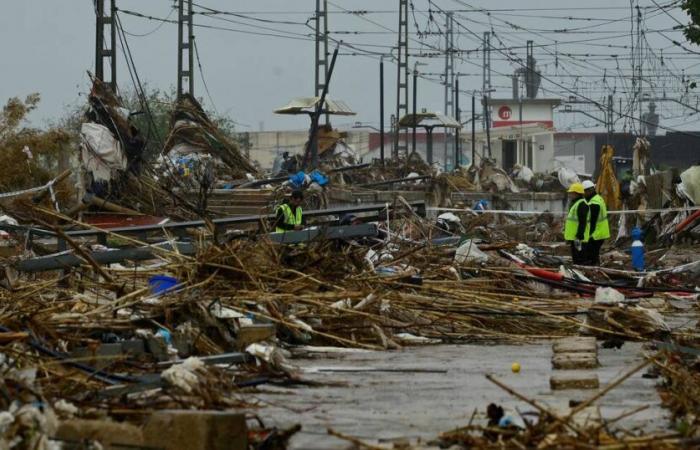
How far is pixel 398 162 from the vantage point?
55969mm

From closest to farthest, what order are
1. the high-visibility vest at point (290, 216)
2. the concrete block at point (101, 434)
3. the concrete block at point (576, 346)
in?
the concrete block at point (101, 434)
the concrete block at point (576, 346)
the high-visibility vest at point (290, 216)

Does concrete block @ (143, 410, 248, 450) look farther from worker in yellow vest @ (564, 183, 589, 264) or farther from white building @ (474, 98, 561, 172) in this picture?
white building @ (474, 98, 561, 172)

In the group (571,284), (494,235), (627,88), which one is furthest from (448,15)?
(571,284)

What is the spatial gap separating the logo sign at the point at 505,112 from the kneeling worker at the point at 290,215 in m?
115

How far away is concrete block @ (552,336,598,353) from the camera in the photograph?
1154 cm

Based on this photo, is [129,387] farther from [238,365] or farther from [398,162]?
[398,162]

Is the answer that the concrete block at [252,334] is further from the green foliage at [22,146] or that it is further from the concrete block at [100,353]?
the green foliage at [22,146]

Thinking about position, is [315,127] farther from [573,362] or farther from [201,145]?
[573,362]

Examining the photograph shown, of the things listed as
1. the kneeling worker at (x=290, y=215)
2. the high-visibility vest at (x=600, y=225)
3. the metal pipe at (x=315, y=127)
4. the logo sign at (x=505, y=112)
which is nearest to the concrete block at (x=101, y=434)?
the kneeling worker at (x=290, y=215)

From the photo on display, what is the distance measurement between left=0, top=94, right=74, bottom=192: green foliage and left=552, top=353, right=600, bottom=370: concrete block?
96.6ft

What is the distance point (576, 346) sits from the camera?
11.8 meters

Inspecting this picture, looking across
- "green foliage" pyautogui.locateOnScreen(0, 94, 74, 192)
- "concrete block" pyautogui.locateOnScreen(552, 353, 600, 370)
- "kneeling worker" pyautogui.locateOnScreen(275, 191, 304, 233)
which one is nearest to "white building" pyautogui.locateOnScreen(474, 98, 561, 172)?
"green foliage" pyautogui.locateOnScreen(0, 94, 74, 192)

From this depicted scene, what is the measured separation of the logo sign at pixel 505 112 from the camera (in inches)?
5295

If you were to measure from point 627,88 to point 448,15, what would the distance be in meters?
11.2
